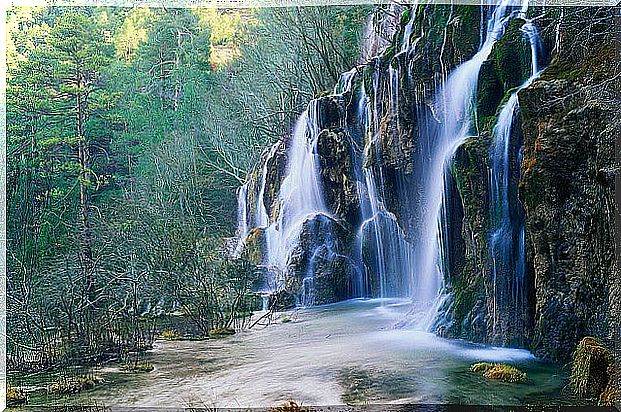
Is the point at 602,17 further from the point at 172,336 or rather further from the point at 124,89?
the point at 172,336

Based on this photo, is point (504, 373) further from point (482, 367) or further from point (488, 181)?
point (488, 181)

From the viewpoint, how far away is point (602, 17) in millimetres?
4660

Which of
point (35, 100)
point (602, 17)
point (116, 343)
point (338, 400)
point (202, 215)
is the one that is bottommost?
point (338, 400)

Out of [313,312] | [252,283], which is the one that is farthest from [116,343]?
[313,312]

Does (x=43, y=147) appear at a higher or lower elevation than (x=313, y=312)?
higher

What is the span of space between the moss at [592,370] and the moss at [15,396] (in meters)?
3.27

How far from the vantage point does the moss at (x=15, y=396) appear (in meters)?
4.60

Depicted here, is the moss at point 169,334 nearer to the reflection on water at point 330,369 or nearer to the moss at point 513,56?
the reflection on water at point 330,369

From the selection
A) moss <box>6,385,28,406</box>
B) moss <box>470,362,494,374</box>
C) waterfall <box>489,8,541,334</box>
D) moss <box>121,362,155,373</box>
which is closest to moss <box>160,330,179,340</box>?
moss <box>121,362,155,373</box>

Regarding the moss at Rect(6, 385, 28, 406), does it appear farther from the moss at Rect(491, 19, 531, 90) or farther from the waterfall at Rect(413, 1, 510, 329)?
the moss at Rect(491, 19, 531, 90)

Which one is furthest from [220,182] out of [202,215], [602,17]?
[602,17]

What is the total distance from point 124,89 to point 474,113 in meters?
2.13

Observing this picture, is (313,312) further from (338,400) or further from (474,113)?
(474,113)

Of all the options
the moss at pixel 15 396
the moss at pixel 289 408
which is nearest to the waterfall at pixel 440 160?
the moss at pixel 289 408
